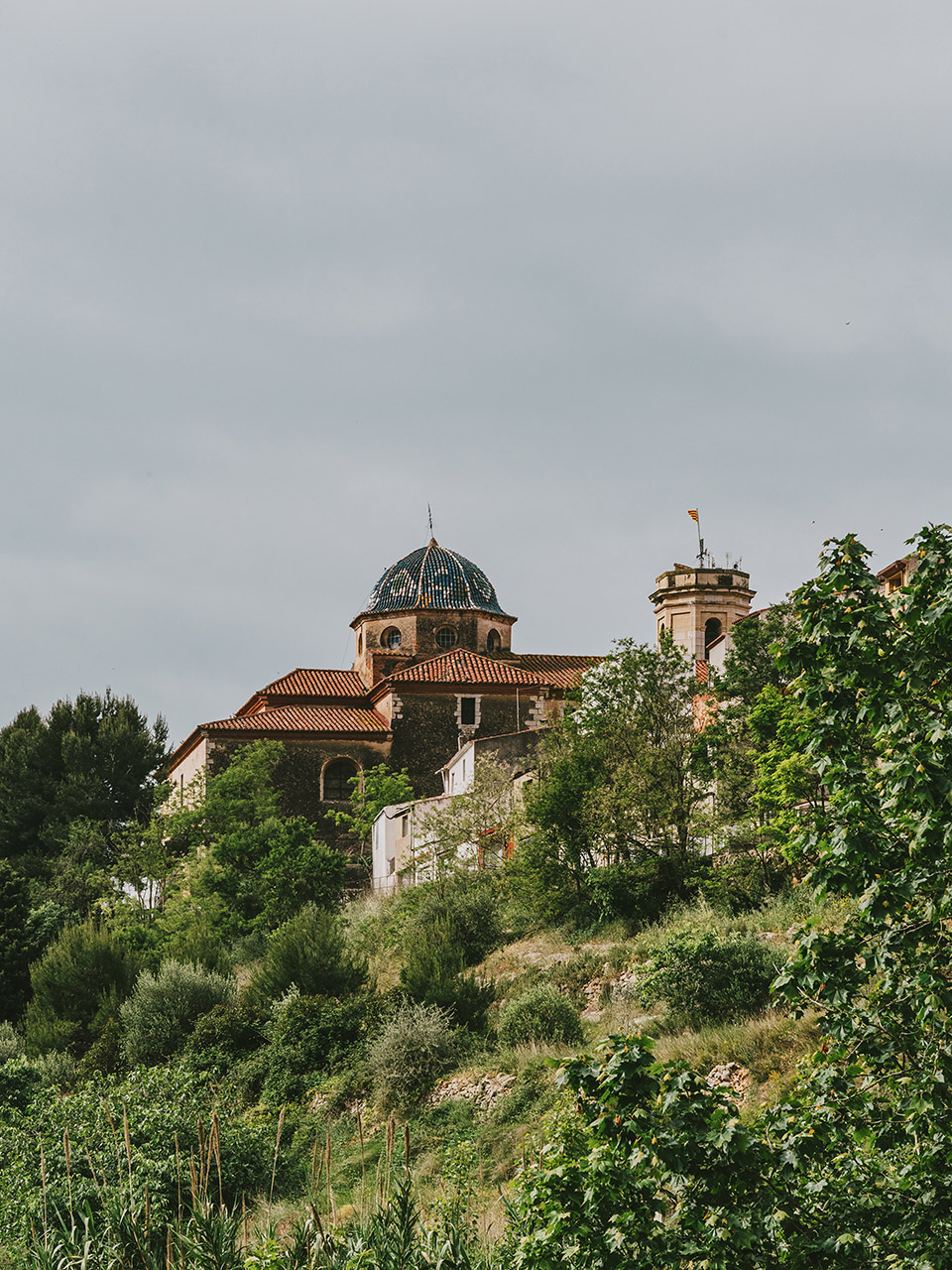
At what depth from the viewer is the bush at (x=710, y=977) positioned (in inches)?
631

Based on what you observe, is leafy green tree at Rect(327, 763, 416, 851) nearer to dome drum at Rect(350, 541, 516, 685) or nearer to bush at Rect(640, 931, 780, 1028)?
dome drum at Rect(350, 541, 516, 685)

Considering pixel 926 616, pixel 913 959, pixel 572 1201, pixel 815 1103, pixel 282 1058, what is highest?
pixel 926 616

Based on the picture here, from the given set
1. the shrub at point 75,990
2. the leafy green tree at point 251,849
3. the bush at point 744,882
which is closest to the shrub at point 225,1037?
the shrub at point 75,990

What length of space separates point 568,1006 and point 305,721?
27.2 meters

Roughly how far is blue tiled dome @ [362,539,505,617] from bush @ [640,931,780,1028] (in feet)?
111

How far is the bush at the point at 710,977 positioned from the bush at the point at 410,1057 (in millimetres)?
3781

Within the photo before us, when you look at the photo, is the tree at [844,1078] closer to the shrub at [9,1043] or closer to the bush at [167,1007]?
the bush at [167,1007]

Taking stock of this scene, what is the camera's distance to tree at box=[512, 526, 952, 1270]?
5590mm

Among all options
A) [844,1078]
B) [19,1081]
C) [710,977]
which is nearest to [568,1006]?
[710,977]

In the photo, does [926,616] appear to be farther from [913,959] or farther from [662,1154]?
[662,1154]

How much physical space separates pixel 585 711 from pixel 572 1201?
19.4 meters

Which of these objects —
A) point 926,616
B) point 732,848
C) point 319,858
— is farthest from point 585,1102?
point 319,858

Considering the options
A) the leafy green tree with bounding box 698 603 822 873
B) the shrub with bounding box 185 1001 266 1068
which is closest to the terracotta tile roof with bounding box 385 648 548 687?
the leafy green tree with bounding box 698 603 822 873

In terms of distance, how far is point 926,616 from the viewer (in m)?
5.83
